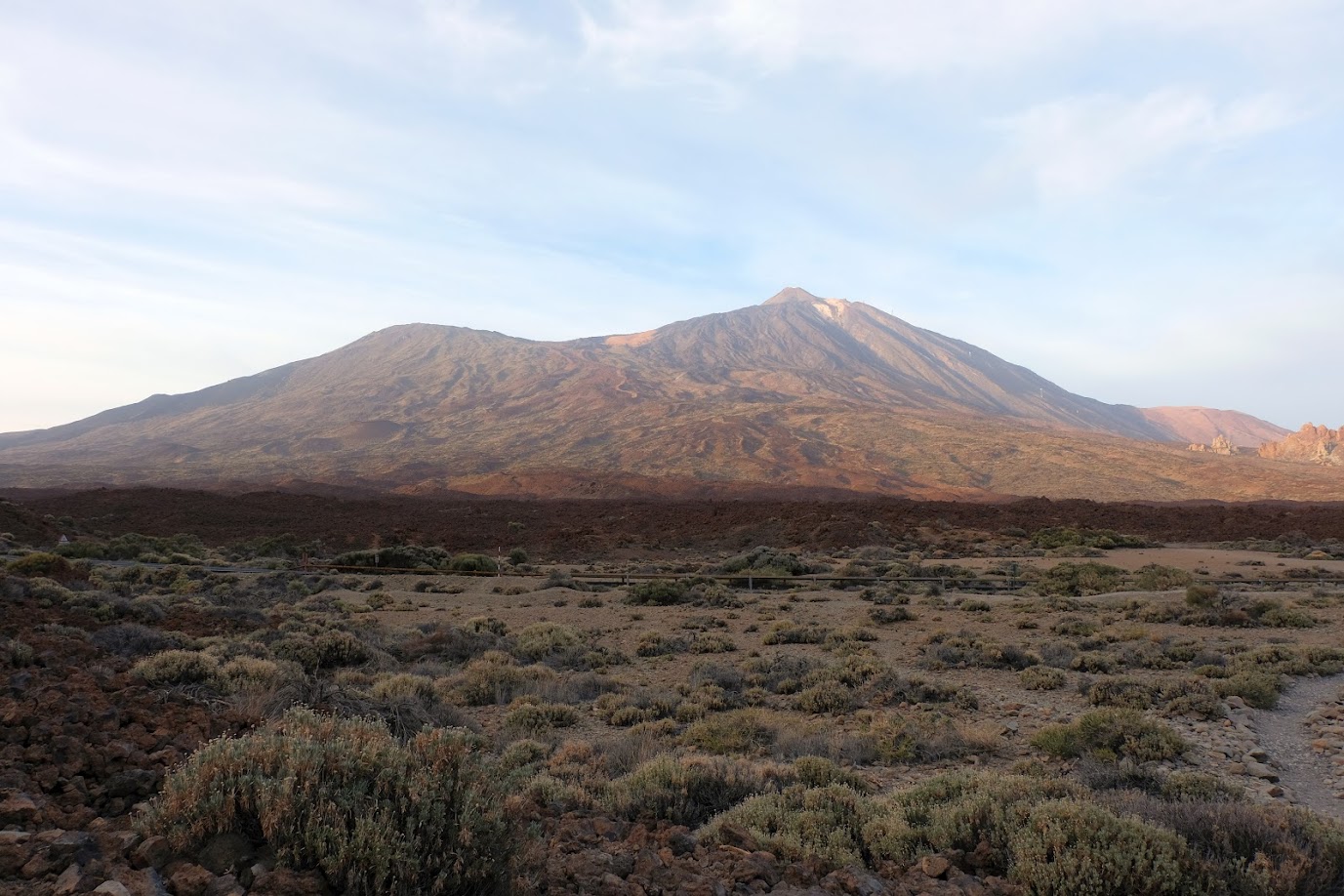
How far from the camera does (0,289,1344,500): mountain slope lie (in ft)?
259

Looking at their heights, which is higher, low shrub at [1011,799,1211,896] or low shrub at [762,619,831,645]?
low shrub at [1011,799,1211,896]

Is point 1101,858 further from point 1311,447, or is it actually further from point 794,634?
point 1311,447

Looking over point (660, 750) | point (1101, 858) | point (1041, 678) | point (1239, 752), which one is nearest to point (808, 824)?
point (1101, 858)

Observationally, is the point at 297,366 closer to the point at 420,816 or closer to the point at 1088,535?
the point at 1088,535

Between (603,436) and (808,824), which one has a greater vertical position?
(603,436)

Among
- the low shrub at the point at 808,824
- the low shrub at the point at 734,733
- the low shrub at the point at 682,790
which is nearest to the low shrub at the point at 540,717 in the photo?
the low shrub at the point at 734,733

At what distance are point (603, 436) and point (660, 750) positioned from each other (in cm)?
9479

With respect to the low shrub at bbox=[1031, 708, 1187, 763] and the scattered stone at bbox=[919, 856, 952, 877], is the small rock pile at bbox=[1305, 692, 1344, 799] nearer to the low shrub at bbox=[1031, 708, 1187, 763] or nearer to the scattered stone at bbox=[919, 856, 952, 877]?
the low shrub at bbox=[1031, 708, 1187, 763]

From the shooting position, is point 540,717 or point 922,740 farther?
point 540,717

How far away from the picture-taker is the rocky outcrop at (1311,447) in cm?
10806

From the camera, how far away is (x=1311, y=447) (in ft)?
369

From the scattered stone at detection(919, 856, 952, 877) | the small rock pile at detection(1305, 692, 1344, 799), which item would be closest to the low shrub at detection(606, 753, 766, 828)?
the scattered stone at detection(919, 856, 952, 877)

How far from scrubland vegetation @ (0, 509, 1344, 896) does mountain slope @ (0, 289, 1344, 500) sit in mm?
54903

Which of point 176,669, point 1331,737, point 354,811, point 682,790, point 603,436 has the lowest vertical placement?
point 1331,737
